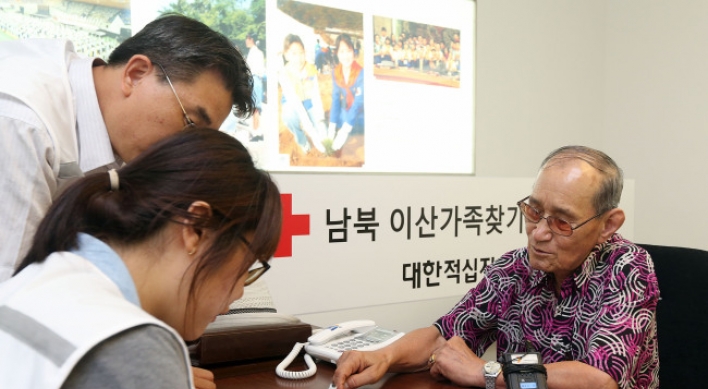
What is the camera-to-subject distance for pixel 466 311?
5.40 ft

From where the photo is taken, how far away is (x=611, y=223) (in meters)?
1.47

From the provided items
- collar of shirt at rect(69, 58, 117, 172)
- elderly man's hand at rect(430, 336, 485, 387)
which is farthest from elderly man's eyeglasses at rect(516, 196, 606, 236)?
collar of shirt at rect(69, 58, 117, 172)

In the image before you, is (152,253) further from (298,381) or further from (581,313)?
(581,313)

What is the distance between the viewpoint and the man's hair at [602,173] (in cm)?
144

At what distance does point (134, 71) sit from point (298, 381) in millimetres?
711

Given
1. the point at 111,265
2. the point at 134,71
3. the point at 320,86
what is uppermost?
the point at 320,86

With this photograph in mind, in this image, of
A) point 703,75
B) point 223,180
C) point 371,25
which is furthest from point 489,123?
point 223,180

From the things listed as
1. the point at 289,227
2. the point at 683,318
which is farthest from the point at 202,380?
the point at 683,318

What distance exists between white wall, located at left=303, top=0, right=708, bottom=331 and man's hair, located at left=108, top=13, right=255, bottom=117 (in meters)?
2.40

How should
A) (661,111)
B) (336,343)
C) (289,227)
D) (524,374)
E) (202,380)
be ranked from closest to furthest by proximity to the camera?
(524,374) → (202,380) → (336,343) → (289,227) → (661,111)

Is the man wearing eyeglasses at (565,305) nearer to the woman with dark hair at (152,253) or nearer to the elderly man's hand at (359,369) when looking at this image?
the elderly man's hand at (359,369)

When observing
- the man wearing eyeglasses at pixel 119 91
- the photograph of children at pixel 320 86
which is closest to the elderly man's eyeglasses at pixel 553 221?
the man wearing eyeglasses at pixel 119 91

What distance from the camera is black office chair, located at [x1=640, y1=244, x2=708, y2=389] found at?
1.58 m

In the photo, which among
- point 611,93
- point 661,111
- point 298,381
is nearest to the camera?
point 298,381
